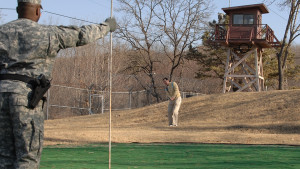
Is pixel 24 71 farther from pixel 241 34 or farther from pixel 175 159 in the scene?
pixel 241 34

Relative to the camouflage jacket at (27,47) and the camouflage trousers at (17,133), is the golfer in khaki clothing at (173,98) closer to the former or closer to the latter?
the camouflage jacket at (27,47)

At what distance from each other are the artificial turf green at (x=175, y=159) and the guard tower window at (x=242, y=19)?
80.4 ft

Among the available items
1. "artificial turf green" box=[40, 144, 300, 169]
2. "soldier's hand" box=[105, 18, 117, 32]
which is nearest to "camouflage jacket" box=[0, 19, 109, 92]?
"soldier's hand" box=[105, 18, 117, 32]

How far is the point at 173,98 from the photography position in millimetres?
20781

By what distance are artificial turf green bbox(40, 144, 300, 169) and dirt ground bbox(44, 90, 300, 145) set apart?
11.0 feet

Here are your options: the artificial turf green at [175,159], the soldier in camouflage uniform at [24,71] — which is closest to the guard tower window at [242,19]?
the artificial turf green at [175,159]

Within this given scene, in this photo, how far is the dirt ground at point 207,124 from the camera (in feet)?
52.4

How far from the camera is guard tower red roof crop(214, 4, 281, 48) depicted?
116 feet

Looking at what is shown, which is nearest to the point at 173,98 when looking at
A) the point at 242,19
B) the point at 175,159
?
the point at 175,159

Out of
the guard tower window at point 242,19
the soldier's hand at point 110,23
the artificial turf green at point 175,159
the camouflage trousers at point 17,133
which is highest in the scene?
the guard tower window at point 242,19

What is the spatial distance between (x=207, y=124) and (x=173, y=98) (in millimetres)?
4076

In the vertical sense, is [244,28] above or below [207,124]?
above

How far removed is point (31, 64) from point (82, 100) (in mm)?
36433

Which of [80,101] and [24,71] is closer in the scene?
[24,71]
